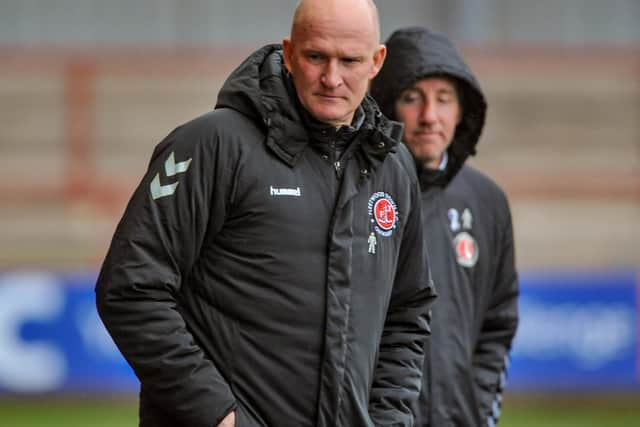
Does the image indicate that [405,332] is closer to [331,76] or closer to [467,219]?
[331,76]

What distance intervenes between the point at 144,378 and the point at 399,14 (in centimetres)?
1047

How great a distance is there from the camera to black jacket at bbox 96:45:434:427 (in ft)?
9.70

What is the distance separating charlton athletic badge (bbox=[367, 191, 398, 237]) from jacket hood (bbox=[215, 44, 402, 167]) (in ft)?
0.29

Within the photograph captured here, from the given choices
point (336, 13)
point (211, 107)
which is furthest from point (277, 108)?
point (211, 107)

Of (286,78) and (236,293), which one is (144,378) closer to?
(236,293)

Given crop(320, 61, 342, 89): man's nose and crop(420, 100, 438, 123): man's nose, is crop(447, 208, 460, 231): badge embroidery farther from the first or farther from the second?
crop(320, 61, 342, 89): man's nose

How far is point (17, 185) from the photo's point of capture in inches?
423

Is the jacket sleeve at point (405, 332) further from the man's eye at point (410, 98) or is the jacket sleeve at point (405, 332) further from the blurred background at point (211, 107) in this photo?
the blurred background at point (211, 107)

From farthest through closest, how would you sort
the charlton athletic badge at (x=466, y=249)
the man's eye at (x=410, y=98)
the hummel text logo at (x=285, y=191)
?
the man's eye at (x=410, y=98), the charlton athletic badge at (x=466, y=249), the hummel text logo at (x=285, y=191)

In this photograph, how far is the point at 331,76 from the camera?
122 inches

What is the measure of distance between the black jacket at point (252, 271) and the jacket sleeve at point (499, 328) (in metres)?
1.21

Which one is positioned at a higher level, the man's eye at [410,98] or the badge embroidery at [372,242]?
the man's eye at [410,98]

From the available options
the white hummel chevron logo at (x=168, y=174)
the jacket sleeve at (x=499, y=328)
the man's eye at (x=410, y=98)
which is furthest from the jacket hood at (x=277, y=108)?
the jacket sleeve at (x=499, y=328)

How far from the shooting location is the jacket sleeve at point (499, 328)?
4355mm
